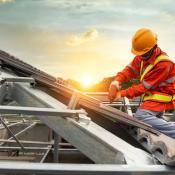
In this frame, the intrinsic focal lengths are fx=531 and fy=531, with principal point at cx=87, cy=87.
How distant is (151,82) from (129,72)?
94 centimetres

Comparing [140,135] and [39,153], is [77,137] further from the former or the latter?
[39,153]

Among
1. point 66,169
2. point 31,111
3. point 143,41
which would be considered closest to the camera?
point 66,169

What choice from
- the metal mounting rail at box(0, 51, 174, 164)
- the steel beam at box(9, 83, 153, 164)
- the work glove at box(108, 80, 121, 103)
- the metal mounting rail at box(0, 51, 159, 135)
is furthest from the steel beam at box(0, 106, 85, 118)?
the work glove at box(108, 80, 121, 103)

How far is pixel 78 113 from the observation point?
5.04 m

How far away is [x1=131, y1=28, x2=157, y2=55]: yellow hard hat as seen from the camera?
7.34 metres

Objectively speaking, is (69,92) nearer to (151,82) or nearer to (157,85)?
(151,82)

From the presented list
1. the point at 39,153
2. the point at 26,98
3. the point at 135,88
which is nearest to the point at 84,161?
the point at 39,153

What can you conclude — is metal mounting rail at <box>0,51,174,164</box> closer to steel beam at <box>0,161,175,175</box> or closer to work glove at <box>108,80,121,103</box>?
work glove at <box>108,80,121,103</box>

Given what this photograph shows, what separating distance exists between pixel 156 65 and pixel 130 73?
853 millimetres

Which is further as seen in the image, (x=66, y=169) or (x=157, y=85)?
(x=157, y=85)

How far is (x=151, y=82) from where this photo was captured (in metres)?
7.14

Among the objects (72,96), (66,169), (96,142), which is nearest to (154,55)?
(72,96)

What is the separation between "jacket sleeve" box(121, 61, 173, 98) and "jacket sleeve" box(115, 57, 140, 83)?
2.27 feet

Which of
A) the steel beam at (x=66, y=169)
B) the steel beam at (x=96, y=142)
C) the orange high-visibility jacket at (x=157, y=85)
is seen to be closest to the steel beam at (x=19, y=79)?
the steel beam at (x=96, y=142)
